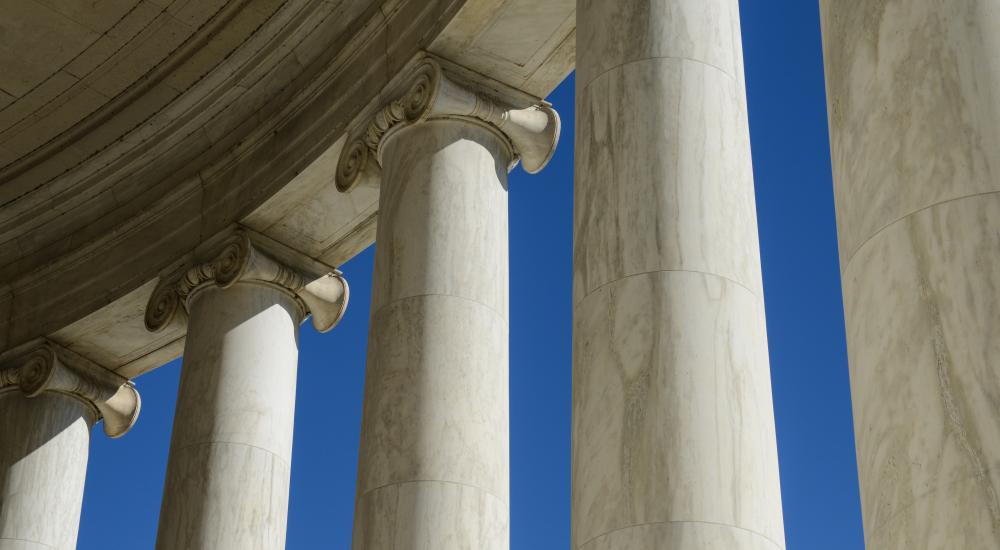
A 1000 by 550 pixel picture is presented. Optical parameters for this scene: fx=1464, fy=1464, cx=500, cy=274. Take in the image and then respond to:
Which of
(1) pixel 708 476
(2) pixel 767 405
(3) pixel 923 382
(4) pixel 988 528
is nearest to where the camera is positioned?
(4) pixel 988 528

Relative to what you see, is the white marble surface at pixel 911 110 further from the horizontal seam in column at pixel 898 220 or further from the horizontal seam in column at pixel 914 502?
the horizontal seam in column at pixel 914 502

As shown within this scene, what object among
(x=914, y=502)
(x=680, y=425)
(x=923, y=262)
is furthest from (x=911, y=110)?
(x=680, y=425)

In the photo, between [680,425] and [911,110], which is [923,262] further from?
[680,425]

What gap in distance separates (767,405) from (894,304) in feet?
183

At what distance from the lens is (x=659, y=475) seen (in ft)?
605

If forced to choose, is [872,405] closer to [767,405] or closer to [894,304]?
[894,304]

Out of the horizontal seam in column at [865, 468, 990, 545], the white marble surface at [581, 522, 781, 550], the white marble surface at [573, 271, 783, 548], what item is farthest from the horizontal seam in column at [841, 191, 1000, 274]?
the white marble surface at [581, 522, 781, 550]

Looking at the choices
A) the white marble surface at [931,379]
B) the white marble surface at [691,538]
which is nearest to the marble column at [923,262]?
the white marble surface at [931,379]

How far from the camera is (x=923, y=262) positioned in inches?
5497

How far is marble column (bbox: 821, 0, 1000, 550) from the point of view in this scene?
12900 centimetres

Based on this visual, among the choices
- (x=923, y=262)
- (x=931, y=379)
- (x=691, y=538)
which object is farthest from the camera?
(x=691, y=538)

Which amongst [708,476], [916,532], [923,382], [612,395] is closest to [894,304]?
[923,382]

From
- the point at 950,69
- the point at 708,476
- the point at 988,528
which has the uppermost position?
the point at 950,69

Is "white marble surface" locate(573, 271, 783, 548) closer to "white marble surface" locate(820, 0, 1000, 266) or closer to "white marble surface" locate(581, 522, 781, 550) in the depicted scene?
"white marble surface" locate(581, 522, 781, 550)
